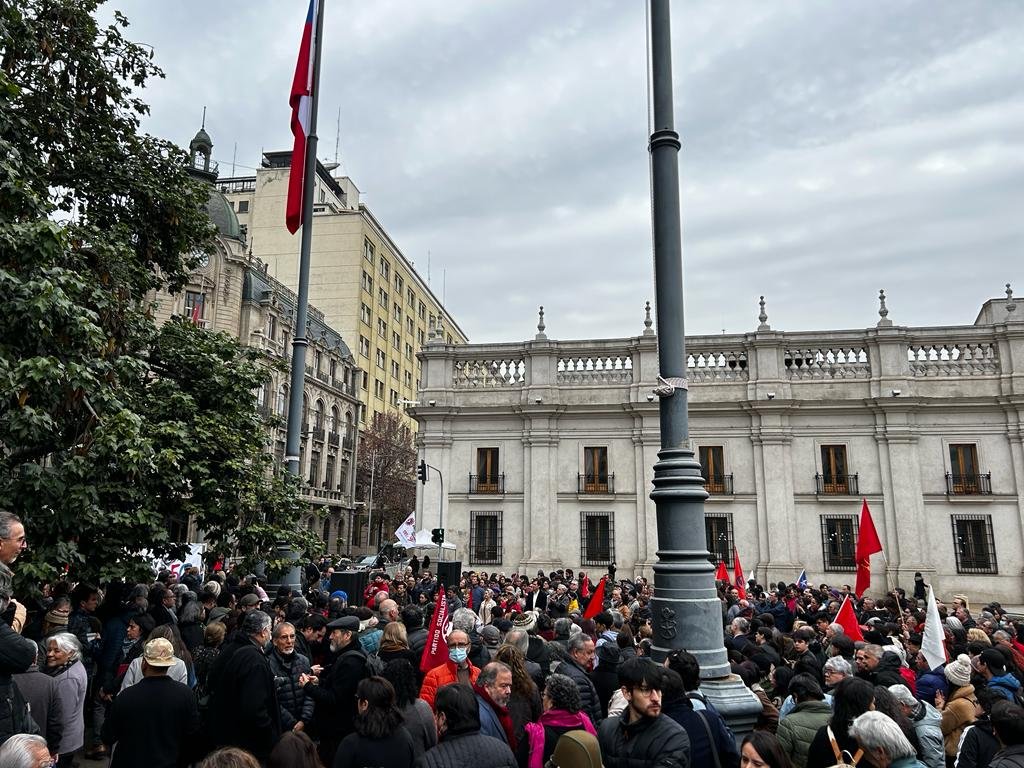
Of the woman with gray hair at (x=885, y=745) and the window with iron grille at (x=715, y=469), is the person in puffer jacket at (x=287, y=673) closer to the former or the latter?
the woman with gray hair at (x=885, y=745)

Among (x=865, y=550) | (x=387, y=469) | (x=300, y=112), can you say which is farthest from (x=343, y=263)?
(x=865, y=550)

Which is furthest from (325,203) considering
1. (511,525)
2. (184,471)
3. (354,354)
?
(184,471)

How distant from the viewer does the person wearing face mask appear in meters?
5.78

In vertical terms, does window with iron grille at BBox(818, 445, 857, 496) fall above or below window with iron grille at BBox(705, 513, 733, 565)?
above

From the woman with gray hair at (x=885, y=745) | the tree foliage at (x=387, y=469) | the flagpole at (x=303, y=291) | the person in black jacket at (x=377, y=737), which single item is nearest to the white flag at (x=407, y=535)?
the flagpole at (x=303, y=291)

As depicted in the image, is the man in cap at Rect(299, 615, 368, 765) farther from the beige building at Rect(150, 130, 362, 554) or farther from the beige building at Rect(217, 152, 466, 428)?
the beige building at Rect(217, 152, 466, 428)

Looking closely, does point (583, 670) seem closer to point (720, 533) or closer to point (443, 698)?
point (443, 698)

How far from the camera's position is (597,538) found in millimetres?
26484

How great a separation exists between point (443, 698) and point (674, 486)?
2.80 m

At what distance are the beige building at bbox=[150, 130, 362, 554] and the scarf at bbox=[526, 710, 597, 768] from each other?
101 ft

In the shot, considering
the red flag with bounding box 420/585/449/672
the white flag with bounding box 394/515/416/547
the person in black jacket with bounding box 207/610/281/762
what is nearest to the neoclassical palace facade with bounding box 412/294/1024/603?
the white flag with bounding box 394/515/416/547

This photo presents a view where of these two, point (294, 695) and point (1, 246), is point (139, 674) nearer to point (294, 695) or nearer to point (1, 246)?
point (294, 695)

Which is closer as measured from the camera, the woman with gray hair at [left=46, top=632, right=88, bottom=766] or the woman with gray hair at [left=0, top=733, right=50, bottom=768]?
the woman with gray hair at [left=0, top=733, right=50, bottom=768]

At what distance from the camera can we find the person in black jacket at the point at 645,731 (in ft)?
13.1
